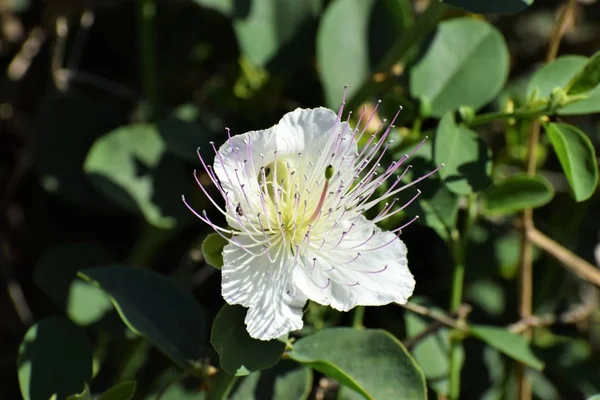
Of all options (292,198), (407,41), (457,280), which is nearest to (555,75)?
(407,41)

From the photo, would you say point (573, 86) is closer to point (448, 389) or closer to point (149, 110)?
point (448, 389)

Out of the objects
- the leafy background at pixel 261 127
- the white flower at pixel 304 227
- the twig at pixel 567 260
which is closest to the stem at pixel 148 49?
the leafy background at pixel 261 127

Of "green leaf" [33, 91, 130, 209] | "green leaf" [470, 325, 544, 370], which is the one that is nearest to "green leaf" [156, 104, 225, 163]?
"green leaf" [33, 91, 130, 209]

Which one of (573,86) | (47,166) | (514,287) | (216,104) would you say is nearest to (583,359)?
(514,287)

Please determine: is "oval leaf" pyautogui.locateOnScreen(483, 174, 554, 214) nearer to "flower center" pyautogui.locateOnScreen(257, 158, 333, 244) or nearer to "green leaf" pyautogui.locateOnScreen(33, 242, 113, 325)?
"flower center" pyautogui.locateOnScreen(257, 158, 333, 244)

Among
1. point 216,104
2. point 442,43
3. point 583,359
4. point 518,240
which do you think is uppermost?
point 442,43

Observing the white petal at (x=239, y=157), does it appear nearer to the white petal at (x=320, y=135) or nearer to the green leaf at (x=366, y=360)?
the white petal at (x=320, y=135)
